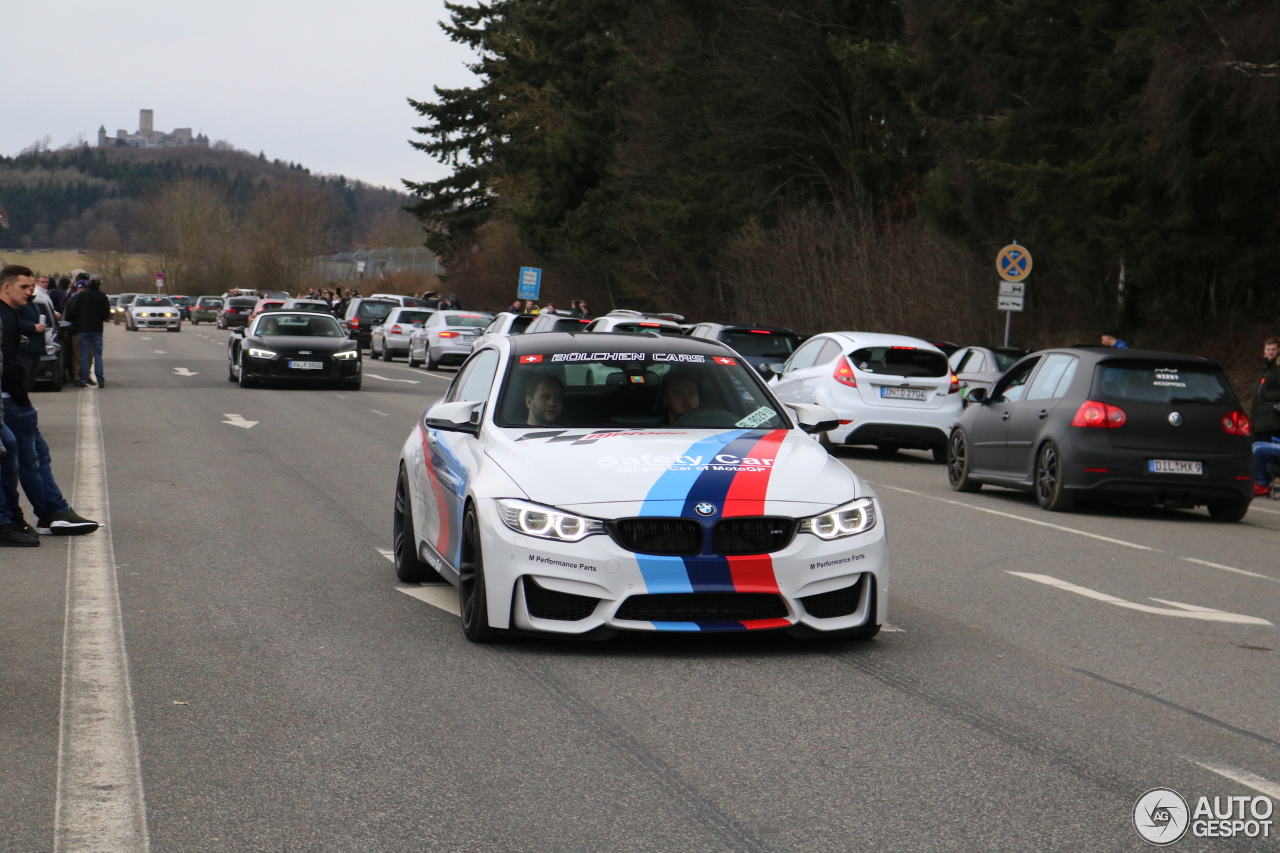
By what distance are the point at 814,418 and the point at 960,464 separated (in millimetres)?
8720

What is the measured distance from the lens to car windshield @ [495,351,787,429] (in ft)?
28.0

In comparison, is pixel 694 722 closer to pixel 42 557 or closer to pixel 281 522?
pixel 42 557

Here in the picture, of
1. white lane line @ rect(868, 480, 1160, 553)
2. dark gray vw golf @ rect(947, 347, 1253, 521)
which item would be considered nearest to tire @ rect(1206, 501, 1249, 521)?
dark gray vw golf @ rect(947, 347, 1253, 521)

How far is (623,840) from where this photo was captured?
4.77 metres

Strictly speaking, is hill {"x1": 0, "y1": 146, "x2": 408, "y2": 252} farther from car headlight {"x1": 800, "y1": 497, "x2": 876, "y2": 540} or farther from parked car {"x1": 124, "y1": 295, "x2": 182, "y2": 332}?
car headlight {"x1": 800, "y1": 497, "x2": 876, "y2": 540}

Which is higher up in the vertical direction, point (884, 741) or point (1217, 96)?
point (1217, 96)

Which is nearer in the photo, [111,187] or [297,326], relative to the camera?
[297,326]

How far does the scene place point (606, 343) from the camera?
898 centimetres

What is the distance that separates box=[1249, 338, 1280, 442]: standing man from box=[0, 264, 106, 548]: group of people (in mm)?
12132

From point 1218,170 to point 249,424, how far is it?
13927 millimetres

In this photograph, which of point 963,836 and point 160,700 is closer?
point 963,836

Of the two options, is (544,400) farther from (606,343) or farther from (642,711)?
(642,711)

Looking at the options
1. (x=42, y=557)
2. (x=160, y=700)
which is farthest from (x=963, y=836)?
(x=42, y=557)

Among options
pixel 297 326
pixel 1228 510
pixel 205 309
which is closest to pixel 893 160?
pixel 297 326
